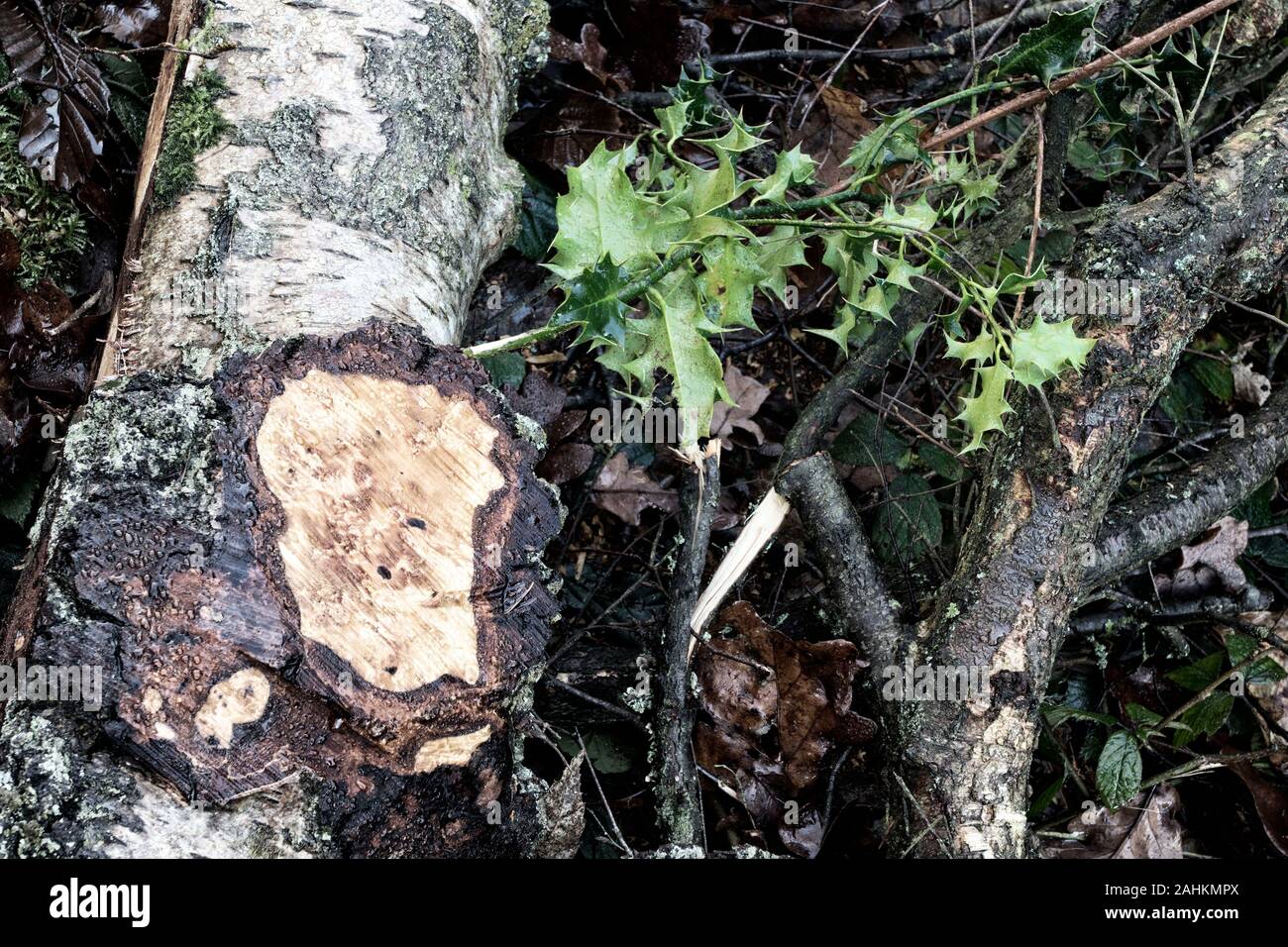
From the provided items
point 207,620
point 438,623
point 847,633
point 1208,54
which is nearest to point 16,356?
point 207,620

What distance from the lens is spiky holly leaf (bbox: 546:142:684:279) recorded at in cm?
185

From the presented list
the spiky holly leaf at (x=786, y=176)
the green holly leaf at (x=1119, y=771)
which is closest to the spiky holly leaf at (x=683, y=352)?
the spiky holly leaf at (x=786, y=176)

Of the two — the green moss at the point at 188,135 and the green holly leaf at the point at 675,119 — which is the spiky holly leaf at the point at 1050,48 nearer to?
the green holly leaf at the point at 675,119

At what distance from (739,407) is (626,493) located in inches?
18.7

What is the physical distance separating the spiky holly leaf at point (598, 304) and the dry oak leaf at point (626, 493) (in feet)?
3.29

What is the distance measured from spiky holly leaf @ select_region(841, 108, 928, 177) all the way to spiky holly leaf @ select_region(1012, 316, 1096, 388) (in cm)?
52

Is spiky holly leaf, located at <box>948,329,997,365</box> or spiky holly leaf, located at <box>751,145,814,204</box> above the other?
spiky holly leaf, located at <box>751,145,814,204</box>

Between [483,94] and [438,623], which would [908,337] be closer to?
[483,94]

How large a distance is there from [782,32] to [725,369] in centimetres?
124

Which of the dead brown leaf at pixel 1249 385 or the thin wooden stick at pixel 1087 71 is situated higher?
the thin wooden stick at pixel 1087 71

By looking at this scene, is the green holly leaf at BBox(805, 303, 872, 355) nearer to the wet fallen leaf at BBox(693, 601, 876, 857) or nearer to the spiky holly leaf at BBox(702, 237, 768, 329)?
the spiky holly leaf at BBox(702, 237, 768, 329)

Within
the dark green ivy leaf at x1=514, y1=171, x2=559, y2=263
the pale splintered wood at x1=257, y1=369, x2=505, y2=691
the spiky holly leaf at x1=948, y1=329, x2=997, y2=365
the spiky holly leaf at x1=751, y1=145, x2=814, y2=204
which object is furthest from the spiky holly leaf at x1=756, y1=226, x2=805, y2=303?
the dark green ivy leaf at x1=514, y1=171, x2=559, y2=263

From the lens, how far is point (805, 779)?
7.72ft

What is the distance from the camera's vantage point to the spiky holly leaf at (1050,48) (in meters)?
1.95
